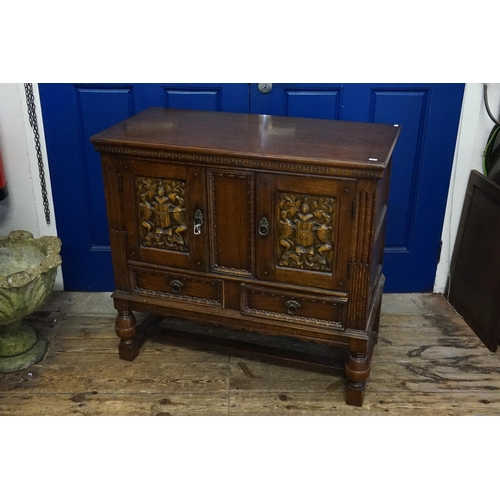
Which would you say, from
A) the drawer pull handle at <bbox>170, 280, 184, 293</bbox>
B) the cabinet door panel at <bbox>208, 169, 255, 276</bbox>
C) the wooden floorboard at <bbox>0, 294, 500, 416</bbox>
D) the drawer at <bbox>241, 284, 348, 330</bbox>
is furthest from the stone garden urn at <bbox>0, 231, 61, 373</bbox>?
the drawer at <bbox>241, 284, 348, 330</bbox>

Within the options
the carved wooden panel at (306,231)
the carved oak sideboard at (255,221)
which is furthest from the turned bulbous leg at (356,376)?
the carved wooden panel at (306,231)

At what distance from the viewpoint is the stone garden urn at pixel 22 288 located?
2.42 meters

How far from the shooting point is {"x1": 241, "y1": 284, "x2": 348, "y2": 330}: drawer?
2271 mm

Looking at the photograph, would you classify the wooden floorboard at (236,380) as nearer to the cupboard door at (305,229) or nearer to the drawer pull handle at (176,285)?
the drawer pull handle at (176,285)

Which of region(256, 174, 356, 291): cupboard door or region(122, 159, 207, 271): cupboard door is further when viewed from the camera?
region(122, 159, 207, 271): cupboard door

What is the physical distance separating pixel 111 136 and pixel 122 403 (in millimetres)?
1019

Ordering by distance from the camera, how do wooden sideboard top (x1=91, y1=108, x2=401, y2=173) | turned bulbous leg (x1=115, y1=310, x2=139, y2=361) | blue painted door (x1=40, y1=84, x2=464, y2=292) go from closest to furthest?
wooden sideboard top (x1=91, y1=108, x2=401, y2=173) → turned bulbous leg (x1=115, y1=310, x2=139, y2=361) → blue painted door (x1=40, y1=84, x2=464, y2=292)

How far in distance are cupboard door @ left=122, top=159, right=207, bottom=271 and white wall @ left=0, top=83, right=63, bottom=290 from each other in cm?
78

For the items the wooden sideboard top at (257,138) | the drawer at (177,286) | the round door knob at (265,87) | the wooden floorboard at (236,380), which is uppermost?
the round door knob at (265,87)

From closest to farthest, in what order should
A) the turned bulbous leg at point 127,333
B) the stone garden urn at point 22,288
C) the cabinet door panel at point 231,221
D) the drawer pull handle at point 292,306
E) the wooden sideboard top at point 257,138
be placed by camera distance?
the wooden sideboard top at point 257,138 < the cabinet door panel at point 231,221 < the drawer pull handle at point 292,306 < the stone garden urn at point 22,288 < the turned bulbous leg at point 127,333

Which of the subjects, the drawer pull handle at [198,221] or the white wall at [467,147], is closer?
the drawer pull handle at [198,221]

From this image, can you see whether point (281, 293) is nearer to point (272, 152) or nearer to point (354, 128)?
point (272, 152)

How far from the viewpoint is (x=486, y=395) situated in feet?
8.15

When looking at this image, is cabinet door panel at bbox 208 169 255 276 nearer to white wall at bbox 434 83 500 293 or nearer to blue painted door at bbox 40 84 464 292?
blue painted door at bbox 40 84 464 292
